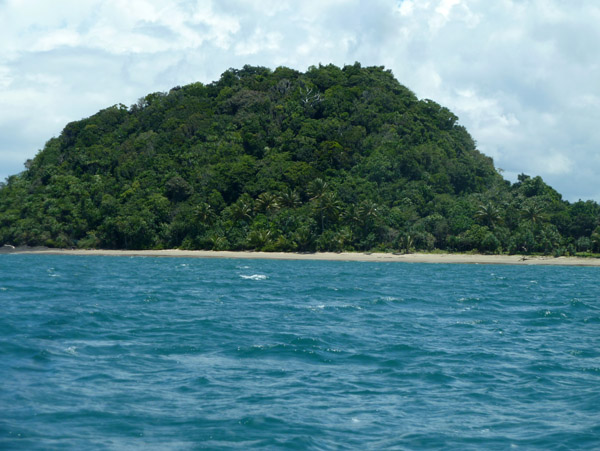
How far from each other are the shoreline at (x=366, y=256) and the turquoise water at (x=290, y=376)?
202 ft

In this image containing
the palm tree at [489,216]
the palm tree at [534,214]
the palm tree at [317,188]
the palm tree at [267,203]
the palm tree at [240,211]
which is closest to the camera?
the palm tree at [489,216]

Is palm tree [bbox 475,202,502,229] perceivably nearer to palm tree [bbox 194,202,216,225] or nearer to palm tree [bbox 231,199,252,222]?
palm tree [bbox 231,199,252,222]

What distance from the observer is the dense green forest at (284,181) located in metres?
106

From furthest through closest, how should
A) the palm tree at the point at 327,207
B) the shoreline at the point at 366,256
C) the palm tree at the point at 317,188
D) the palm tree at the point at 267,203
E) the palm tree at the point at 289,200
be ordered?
the palm tree at the point at 289,200
the palm tree at the point at 267,203
the palm tree at the point at 317,188
the palm tree at the point at 327,207
the shoreline at the point at 366,256

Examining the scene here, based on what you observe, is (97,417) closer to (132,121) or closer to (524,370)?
(524,370)

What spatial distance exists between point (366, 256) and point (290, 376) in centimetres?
8071

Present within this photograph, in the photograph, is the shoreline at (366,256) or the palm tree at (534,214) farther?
the palm tree at (534,214)

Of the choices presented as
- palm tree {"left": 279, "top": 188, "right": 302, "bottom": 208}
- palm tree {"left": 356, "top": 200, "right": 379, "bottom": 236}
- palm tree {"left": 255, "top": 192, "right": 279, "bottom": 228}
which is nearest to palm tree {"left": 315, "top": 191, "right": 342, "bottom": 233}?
palm tree {"left": 356, "top": 200, "right": 379, "bottom": 236}

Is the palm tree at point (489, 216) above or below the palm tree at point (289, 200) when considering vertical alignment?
below

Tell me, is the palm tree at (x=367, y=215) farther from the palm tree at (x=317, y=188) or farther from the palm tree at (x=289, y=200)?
the palm tree at (x=289, y=200)

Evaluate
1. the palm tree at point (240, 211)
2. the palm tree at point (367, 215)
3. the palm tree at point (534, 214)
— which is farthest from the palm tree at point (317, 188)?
the palm tree at point (534, 214)

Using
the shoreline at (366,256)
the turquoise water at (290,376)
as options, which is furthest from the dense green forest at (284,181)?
the turquoise water at (290,376)

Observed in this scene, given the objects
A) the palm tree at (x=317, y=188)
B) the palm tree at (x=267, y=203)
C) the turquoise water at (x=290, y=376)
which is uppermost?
the palm tree at (x=317, y=188)

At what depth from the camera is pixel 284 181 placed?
4818 inches
